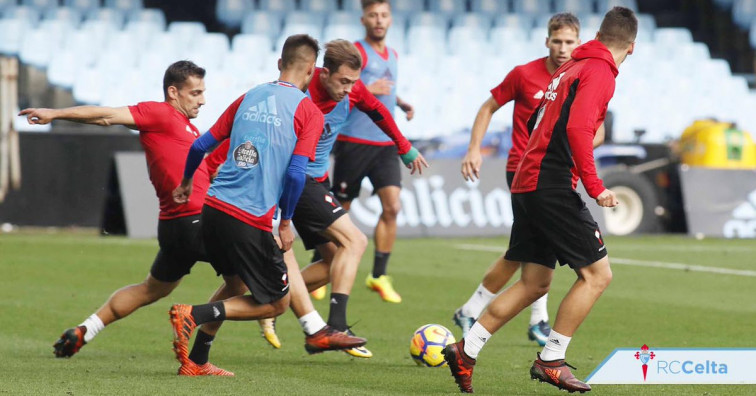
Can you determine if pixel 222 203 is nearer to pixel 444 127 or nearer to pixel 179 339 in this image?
pixel 179 339

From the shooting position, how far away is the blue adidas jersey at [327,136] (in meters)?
8.34

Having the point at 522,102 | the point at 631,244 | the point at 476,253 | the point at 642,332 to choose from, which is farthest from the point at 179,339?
the point at 631,244

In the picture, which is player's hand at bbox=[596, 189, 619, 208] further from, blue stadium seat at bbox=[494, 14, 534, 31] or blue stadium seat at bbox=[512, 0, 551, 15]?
blue stadium seat at bbox=[512, 0, 551, 15]

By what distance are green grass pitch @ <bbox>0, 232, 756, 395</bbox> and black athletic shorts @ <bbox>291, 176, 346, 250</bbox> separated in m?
0.83

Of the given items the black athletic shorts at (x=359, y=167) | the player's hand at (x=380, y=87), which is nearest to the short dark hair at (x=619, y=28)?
the player's hand at (x=380, y=87)

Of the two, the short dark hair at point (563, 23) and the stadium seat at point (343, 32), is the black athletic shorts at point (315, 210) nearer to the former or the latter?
the short dark hair at point (563, 23)

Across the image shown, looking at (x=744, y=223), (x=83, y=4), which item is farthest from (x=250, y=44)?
(x=744, y=223)

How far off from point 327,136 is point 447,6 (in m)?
16.9

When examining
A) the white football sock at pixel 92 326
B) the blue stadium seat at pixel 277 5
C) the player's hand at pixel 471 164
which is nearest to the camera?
the white football sock at pixel 92 326

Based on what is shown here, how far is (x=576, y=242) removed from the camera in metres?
6.23

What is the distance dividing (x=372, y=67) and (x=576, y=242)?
4.66 metres

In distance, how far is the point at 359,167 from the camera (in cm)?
1044

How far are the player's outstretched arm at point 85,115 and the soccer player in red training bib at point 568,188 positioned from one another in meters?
2.28

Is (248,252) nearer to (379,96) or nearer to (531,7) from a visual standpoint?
(379,96)
